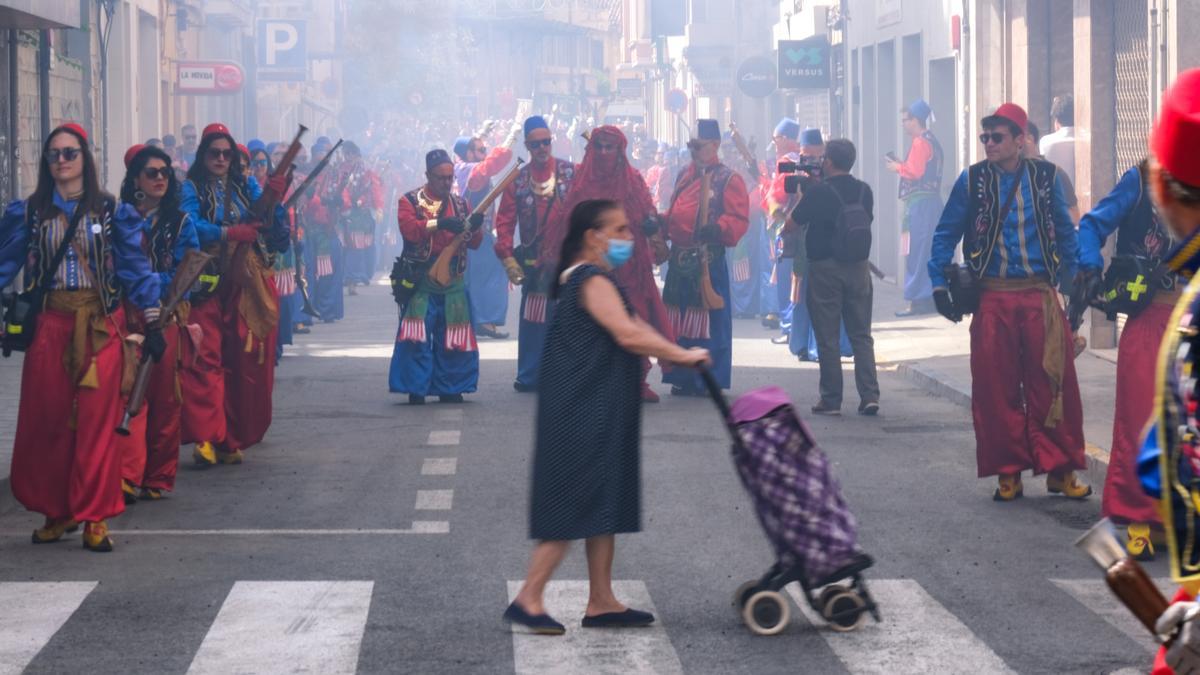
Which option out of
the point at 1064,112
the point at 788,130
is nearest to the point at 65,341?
the point at 1064,112

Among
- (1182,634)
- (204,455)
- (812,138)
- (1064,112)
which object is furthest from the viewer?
(812,138)

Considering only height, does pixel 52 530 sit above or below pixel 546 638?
above

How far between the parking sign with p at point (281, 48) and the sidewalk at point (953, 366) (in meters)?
32.9

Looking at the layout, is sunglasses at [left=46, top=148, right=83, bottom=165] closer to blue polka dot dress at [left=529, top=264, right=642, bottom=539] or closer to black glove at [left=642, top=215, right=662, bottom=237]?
blue polka dot dress at [left=529, top=264, right=642, bottom=539]

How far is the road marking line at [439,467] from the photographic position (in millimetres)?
11234

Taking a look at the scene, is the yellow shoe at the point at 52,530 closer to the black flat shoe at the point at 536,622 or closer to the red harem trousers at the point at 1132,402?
the black flat shoe at the point at 536,622

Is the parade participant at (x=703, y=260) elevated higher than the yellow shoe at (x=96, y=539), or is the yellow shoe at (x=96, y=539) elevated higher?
the parade participant at (x=703, y=260)

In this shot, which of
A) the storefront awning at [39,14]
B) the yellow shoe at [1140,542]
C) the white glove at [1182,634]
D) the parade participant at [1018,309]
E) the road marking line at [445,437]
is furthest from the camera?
the storefront awning at [39,14]

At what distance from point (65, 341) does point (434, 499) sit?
2.19m

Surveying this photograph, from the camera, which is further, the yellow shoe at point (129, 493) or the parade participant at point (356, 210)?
the parade participant at point (356, 210)

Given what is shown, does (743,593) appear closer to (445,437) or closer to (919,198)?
(445,437)

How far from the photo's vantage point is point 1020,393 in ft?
33.3

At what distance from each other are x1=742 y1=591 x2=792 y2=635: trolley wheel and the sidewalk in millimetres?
3314

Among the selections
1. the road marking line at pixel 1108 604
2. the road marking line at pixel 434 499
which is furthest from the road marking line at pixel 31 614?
the road marking line at pixel 1108 604
